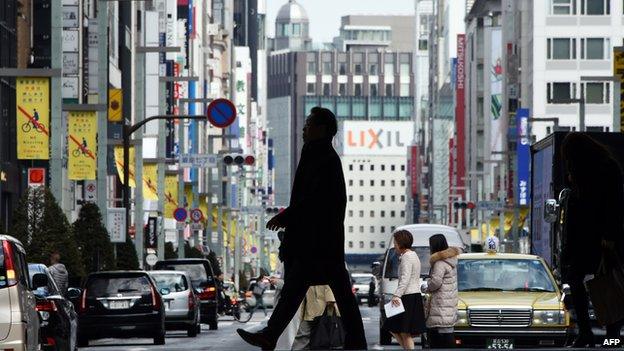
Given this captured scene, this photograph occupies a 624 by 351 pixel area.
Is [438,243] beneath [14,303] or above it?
above

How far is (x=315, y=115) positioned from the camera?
14.8 m

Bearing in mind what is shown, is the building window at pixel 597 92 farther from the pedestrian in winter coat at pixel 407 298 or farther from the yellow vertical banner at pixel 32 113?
the pedestrian in winter coat at pixel 407 298

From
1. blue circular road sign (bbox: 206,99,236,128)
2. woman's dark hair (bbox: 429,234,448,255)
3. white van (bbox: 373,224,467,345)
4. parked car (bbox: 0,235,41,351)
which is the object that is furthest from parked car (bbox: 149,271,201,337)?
parked car (bbox: 0,235,41,351)

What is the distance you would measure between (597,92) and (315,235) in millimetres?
106122

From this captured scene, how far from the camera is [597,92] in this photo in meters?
119

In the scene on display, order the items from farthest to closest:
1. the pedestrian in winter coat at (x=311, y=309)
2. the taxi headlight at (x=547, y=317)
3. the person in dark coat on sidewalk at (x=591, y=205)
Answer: the taxi headlight at (x=547, y=317) < the pedestrian in winter coat at (x=311, y=309) < the person in dark coat on sidewalk at (x=591, y=205)

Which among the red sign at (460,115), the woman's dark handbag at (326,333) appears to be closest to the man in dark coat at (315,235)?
the woman's dark handbag at (326,333)

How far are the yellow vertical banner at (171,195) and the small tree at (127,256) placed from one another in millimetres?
24335

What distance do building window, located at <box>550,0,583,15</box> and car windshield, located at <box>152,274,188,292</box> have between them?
8246 centimetres

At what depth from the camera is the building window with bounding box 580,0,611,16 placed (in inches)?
4727

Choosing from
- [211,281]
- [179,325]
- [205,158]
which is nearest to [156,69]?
[205,158]

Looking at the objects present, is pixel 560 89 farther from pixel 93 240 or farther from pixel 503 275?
pixel 503 275

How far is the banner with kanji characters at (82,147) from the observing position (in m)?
48.5

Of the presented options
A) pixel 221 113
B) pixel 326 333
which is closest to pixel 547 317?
pixel 326 333
